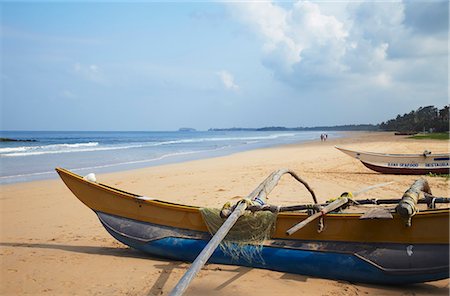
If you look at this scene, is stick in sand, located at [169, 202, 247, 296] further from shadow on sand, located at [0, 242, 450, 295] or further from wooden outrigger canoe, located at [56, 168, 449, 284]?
shadow on sand, located at [0, 242, 450, 295]

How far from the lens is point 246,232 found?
4117 mm

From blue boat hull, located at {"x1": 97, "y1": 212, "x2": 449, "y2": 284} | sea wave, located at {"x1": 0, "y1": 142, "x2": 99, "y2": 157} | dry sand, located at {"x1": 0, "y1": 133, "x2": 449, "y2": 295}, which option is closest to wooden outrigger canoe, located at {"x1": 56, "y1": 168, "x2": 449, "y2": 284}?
blue boat hull, located at {"x1": 97, "y1": 212, "x2": 449, "y2": 284}

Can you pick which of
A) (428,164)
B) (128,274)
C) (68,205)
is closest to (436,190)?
(428,164)

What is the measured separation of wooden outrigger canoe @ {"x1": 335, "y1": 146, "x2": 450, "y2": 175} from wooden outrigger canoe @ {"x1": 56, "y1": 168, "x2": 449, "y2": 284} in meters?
8.25

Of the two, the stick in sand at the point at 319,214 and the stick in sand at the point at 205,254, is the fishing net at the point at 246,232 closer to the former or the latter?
the stick in sand at the point at 205,254

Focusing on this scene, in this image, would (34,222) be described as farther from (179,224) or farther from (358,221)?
(358,221)

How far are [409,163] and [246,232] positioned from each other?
8518 mm

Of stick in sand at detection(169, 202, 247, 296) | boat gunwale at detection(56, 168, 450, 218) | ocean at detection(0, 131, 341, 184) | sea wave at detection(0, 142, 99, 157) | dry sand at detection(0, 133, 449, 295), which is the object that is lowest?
dry sand at detection(0, 133, 449, 295)

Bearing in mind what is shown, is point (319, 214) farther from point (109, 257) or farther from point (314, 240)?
point (109, 257)

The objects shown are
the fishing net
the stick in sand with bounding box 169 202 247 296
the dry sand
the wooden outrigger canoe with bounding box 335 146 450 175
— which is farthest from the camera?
the wooden outrigger canoe with bounding box 335 146 450 175

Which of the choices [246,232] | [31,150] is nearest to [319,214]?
[246,232]

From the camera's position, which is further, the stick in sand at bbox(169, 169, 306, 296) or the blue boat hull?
the blue boat hull

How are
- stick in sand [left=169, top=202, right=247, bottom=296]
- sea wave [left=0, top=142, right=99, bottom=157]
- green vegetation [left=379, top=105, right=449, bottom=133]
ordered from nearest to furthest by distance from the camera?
1. stick in sand [left=169, top=202, right=247, bottom=296]
2. sea wave [left=0, top=142, right=99, bottom=157]
3. green vegetation [left=379, top=105, right=449, bottom=133]

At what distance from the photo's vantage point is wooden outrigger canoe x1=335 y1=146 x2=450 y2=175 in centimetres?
1060
